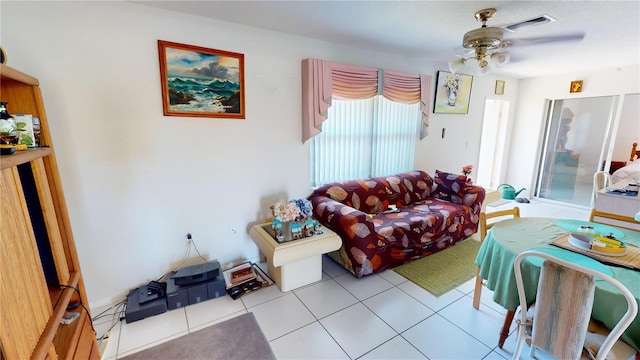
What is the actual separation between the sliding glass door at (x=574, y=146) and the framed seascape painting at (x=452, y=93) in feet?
6.72

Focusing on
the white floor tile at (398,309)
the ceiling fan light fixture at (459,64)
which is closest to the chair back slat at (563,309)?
the white floor tile at (398,309)

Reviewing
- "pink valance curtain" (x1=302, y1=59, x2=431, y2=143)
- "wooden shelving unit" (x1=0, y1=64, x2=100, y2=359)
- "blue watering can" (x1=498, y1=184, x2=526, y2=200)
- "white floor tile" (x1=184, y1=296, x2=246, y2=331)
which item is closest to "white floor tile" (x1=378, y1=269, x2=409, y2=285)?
"white floor tile" (x1=184, y1=296, x2=246, y2=331)

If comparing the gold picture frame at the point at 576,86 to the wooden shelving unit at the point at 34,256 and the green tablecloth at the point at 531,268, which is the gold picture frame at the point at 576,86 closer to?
the green tablecloth at the point at 531,268

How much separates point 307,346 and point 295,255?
699 mm

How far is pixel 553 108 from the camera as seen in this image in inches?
198

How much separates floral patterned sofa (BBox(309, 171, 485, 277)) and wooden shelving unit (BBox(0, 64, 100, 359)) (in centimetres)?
190

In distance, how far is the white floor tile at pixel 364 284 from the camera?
239 centimetres

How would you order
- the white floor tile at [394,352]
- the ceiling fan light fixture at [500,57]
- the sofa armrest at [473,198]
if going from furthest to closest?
the sofa armrest at [473,198]
the ceiling fan light fixture at [500,57]
the white floor tile at [394,352]

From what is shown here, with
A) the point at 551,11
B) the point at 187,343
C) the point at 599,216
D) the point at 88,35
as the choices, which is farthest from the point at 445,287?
the point at 88,35

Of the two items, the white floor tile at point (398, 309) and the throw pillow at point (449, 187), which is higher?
the throw pillow at point (449, 187)

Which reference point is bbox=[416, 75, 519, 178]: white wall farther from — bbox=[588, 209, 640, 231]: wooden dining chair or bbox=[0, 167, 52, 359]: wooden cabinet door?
bbox=[0, 167, 52, 359]: wooden cabinet door

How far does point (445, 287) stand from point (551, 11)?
8.03 ft

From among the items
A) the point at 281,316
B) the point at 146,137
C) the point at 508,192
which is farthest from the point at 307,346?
the point at 508,192

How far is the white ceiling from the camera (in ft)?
A: 6.60
